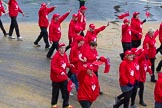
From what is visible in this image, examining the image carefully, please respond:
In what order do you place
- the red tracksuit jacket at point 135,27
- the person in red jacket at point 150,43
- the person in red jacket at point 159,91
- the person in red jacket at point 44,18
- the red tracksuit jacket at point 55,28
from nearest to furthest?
the person in red jacket at point 159,91
the person in red jacket at point 150,43
the red tracksuit jacket at point 55,28
the red tracksuit jacket at point 135,27
the person in red jacket at point 44,18

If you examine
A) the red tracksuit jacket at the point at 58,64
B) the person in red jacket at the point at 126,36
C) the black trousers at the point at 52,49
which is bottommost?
the black trousers at the point at 52,49

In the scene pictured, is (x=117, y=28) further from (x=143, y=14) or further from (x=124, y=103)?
(x=124, y=103)

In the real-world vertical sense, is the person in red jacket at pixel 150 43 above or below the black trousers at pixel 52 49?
above

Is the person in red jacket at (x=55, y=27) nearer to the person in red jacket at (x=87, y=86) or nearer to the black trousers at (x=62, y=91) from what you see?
the black trousers at (x=62, y=91)

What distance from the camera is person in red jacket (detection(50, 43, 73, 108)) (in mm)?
10750

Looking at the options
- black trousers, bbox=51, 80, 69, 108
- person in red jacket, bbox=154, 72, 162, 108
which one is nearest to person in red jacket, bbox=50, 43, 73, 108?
black trousers, bbox=51, 80, 69, 108

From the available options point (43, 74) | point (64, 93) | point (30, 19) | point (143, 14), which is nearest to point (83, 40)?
point (64, 93)

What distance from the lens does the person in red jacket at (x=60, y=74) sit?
35.3ft

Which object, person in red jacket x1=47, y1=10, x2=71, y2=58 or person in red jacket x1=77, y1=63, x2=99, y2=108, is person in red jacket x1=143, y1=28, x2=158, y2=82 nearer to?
person in red jacket x1=47, y1=10, x2=71, y2=58

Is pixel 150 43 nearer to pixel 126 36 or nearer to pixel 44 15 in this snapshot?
pixel 126 36

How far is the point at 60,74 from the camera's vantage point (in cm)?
1082

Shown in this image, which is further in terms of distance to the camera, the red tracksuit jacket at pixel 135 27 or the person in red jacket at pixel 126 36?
the red tracksuit jacket at pixel 135 27

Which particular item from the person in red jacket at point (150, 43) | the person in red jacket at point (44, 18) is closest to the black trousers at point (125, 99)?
the person in red jacket at point (150, 43)

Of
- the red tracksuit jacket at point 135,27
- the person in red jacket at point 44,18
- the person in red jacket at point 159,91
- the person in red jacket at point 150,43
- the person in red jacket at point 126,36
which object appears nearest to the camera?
the person in red jacket at point 159,91
